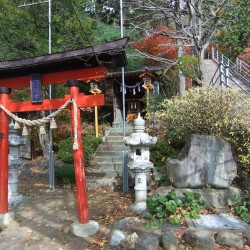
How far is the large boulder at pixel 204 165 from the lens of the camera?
6.10 meters

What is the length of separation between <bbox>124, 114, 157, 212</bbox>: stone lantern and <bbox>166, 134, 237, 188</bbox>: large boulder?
0.60 m

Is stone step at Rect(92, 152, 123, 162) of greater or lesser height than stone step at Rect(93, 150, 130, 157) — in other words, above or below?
below

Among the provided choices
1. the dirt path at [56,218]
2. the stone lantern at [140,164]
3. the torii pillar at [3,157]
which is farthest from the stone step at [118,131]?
the torii pillar at [3,157]

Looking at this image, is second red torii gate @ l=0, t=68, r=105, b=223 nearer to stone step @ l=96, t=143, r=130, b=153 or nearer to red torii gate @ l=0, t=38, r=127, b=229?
red torii gate @ l=0, t=38, r=127, b=229

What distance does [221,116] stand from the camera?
6.85 m

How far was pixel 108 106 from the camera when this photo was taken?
674 inches

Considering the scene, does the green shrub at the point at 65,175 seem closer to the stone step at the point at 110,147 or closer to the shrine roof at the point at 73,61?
the stone step at the point at 110,147

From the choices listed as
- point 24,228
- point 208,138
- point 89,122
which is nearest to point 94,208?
point 24,228

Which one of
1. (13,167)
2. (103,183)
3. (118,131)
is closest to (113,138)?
(118,131)

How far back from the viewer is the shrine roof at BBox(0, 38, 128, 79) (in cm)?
481

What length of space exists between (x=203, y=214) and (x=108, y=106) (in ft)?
40.4

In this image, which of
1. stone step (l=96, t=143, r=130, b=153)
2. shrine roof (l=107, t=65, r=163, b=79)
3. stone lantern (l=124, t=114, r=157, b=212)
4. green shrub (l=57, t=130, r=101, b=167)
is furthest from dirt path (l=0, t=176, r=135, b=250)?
shrine roof (l=107, t=65, r=163, b=79)

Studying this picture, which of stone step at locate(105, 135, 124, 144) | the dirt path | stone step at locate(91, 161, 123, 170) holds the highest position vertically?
stone step at locate(105, 135, 124, 144)

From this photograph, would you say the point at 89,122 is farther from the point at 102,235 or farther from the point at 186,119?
the point at 102,235
